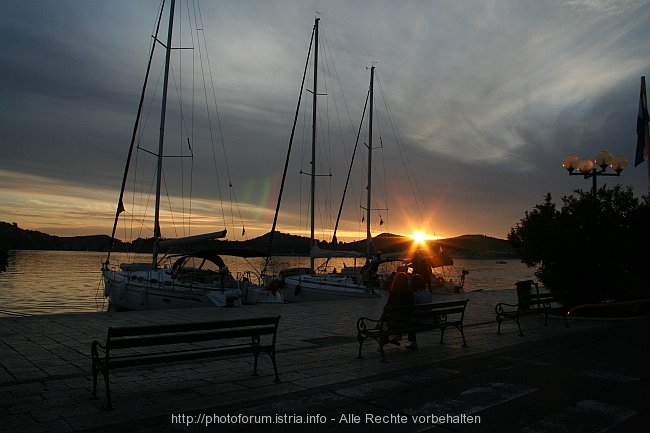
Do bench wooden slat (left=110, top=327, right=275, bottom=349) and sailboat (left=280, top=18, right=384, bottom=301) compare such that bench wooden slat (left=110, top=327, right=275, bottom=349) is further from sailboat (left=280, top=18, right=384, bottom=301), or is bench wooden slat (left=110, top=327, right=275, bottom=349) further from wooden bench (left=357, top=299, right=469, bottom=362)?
sailboat (left=280, top=18, right=384, bottom=301)

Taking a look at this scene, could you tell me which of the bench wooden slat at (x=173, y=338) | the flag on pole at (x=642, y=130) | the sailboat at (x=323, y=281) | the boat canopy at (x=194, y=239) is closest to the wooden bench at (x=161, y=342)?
the bench wooden slat at (x=173, y=338)

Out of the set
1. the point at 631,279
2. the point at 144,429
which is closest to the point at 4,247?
the point at 144,429

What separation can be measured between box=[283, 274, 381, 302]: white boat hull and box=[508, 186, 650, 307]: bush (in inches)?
395

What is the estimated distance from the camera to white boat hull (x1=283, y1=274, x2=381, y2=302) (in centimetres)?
A: 2566

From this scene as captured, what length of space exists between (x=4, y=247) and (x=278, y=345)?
5.11 meters

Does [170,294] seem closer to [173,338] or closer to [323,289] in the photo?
[323,289]

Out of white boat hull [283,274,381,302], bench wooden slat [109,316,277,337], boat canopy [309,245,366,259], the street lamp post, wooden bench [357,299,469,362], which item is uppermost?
the street lamp post

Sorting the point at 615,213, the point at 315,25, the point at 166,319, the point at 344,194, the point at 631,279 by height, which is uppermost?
the point at 315,25

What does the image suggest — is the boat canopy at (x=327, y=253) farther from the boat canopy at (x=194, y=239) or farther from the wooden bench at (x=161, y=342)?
the wooden bench at (x=161, y=342)

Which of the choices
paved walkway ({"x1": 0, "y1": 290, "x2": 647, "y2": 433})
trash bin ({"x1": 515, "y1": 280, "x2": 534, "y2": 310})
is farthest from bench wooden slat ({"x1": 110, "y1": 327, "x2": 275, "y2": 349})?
trash bin ({"x1": 515, "y1": 280, "x2": 534, "y2": 310})

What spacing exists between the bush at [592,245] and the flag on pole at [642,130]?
591cm

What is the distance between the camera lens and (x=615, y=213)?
16422 millimetres

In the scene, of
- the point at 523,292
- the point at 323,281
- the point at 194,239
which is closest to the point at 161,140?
the point at 194,239

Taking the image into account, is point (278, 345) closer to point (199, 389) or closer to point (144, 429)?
point (199, 389)
